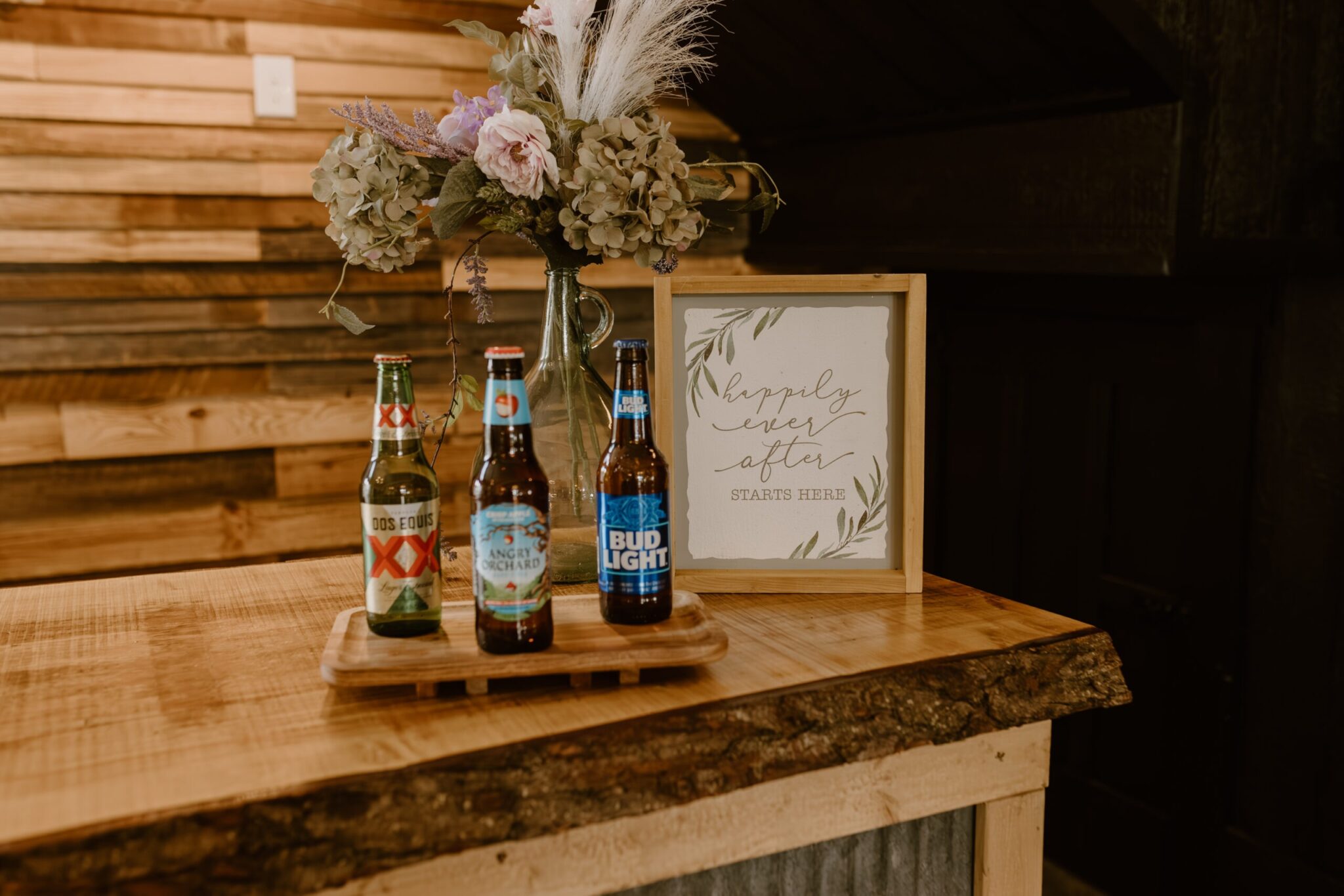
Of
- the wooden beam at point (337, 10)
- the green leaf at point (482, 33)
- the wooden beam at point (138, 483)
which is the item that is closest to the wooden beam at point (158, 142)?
the wooden beam at point (337, 10)

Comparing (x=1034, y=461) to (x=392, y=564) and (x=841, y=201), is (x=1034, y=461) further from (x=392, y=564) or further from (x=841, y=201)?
(x=392, y=564)

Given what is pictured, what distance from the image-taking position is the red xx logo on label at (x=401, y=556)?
0.97 metres

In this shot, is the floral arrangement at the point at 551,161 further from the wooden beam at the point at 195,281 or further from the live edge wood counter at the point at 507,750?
the wooden beam at the point at 195,281

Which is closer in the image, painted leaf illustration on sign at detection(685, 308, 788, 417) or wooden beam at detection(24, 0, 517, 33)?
painted leaf illustration on sign at detection(685, 308, 788, 417)

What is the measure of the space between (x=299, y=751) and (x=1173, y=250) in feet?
4.58

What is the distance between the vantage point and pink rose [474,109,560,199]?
104 cm

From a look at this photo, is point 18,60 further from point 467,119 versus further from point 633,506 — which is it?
point 633,506

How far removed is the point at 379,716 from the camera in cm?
90

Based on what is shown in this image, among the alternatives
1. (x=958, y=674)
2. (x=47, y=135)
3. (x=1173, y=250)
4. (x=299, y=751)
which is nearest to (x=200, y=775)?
(x=299, y=751)

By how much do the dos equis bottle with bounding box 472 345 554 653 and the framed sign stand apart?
0.29 metres

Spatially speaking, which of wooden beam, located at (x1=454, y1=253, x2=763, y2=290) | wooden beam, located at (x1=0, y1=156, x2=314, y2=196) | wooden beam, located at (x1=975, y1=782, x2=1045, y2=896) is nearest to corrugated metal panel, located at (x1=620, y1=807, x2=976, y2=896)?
wooden beam, located at (x1=975, y1=782, x2=1045, y2=896)

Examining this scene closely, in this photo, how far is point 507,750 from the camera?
83 centimetres

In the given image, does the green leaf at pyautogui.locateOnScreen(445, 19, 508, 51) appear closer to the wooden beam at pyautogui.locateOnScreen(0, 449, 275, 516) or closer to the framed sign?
the framed sign

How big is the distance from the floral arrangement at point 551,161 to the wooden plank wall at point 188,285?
4.56 ft
